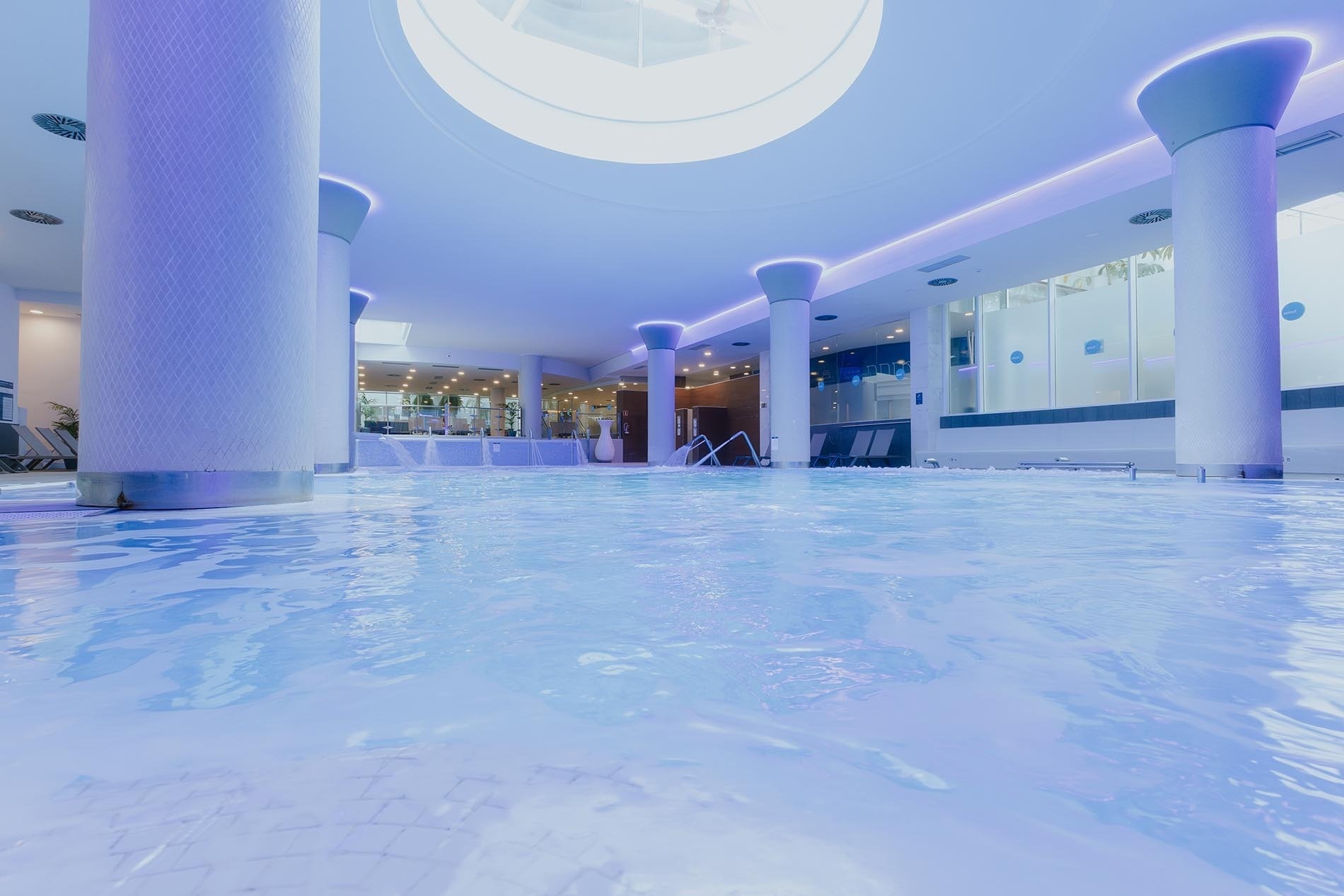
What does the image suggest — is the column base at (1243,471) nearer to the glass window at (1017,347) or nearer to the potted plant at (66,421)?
the glass window at (1017,347)

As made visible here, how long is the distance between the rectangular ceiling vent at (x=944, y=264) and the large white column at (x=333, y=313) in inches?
398

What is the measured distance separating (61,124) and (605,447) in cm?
1993

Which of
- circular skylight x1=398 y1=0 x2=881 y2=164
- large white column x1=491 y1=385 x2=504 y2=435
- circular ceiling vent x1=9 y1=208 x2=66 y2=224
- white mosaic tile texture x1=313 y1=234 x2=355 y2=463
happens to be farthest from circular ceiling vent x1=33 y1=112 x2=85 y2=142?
large white column x1=491 y1=385 x2=504 y2=435

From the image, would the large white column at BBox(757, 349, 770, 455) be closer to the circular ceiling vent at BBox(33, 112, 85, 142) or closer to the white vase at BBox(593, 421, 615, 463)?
the white vase at BBox(593, 421, 615, 463)

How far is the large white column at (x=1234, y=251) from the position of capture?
7.46 m

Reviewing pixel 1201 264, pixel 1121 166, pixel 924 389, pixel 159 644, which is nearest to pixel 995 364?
pixel 924 389

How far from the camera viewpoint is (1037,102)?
834cm

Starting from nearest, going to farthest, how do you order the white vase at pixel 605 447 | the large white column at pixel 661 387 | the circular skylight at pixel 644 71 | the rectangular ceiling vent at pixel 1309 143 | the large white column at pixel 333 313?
the rectangular ceiling vent at pixel 1309 143
the circular skylight at pixel 644 71
the large white column at pixel 333 313
the large white column at pixel 661 387
the white vase at pixel 605 447

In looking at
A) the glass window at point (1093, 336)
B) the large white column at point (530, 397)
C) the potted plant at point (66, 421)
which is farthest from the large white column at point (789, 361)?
the potted plant at point (66, 421)

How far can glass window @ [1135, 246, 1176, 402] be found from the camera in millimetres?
13344

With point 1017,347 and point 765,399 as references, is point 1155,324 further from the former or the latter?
point 765,399

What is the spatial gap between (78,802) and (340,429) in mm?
Result: 11403

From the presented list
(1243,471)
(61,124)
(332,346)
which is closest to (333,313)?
(332,346)

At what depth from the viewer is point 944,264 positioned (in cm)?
1305
